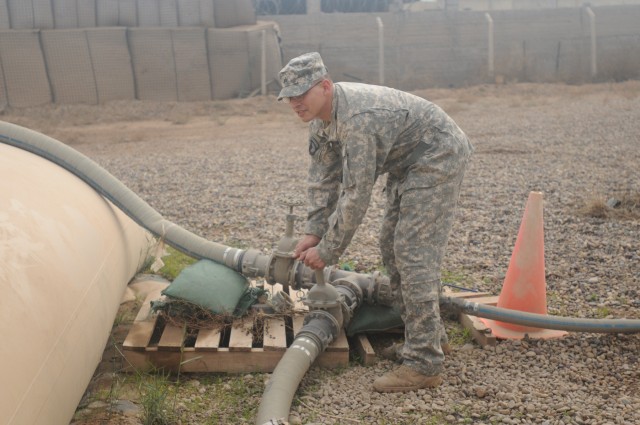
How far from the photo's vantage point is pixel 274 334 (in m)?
4.45

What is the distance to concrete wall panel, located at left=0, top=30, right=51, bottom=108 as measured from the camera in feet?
51.2

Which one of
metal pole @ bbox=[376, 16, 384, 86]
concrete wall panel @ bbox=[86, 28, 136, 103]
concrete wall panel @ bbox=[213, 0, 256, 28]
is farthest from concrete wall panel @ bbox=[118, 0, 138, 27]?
metal pole @ bbox=[376, 16, 384, 86]

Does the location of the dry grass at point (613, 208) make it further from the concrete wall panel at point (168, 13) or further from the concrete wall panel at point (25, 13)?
the concrete wall panel at point (25, 13)

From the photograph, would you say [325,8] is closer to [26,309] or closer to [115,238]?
[115,238]

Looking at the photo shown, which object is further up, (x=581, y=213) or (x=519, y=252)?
(x=519, y=252)

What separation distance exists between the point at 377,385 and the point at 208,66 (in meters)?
14.6

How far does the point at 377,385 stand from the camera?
4004 millimetres

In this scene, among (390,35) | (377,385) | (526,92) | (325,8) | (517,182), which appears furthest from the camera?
(325,8)

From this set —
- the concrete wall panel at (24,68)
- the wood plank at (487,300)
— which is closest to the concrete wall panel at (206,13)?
the concrete wall panel at (24,68)

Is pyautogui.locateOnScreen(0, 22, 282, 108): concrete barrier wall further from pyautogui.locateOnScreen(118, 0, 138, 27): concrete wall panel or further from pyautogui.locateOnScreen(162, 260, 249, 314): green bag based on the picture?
pyautogui.locateOnScreen(162, 260, 249, 314): green bag

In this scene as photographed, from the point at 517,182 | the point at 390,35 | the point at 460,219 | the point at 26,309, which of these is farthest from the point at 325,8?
the point at 26,309

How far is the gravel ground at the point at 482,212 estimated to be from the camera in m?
3.87

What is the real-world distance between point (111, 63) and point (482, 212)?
37.2ft

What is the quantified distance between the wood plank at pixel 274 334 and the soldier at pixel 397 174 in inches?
23.0
